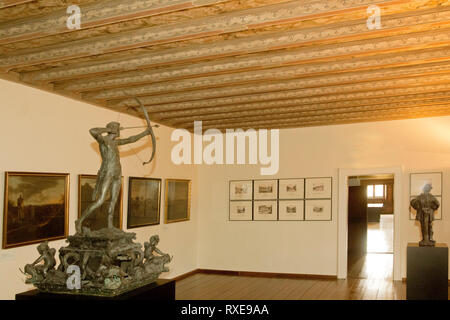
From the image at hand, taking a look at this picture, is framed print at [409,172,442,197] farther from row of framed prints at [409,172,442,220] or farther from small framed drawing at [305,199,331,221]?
small framed drawing at [305,199,331,221]

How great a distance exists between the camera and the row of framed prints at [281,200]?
9.64 meters

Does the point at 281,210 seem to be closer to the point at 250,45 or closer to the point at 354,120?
the point at 354,120

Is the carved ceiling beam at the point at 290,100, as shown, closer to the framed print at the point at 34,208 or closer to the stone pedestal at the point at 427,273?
the framed print at the point at 34,208

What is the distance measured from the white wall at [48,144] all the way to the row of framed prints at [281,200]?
2320 millimetres

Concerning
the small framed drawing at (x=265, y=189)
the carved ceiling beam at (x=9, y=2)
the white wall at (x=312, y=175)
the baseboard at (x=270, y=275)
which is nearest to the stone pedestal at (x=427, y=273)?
the white wall at (x=312, y=175)

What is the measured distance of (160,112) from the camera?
26.9ft

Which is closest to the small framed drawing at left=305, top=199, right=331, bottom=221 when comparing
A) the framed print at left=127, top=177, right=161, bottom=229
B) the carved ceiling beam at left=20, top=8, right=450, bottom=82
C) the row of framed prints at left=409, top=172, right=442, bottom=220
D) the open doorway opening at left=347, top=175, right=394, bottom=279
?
the open doorway opening at left=347, top=175, right=394, bottom=279

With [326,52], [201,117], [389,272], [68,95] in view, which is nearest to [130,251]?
[326,52]

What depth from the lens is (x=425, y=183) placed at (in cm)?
882

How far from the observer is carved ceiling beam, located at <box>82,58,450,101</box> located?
5.60 meters

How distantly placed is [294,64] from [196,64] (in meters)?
1.25

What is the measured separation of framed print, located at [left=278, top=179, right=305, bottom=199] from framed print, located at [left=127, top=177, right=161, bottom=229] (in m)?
2.82

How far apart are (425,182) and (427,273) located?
2.19m

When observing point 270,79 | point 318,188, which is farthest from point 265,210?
point 270,79
